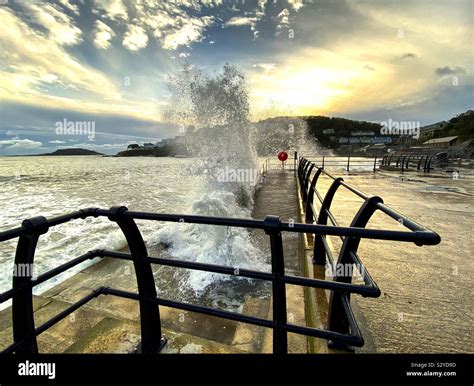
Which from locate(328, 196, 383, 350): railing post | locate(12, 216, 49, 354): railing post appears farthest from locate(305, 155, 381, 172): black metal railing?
locate(12, 216, 49, 354): railing post

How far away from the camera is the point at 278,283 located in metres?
1.59

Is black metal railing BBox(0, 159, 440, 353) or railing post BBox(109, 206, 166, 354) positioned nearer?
black metal railing BBox(0, 159, 440, 353)

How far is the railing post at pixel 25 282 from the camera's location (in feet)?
4.74

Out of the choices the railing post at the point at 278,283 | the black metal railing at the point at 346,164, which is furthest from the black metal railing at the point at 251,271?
the black metal railing at the point at 346,164

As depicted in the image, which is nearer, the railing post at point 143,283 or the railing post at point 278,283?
the railing post at point 278,283

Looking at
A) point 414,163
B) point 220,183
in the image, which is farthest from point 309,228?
point 414,163

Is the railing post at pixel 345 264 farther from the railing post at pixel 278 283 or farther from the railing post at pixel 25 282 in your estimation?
the railing post at pixel 25 282

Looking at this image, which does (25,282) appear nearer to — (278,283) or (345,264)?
(278,283)

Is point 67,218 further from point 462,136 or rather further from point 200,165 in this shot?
point 462,136

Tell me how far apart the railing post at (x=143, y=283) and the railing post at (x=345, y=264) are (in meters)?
1.41

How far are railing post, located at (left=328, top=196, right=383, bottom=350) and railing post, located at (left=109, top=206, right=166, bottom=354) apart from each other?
1415mm

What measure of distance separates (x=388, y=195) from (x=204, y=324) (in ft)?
26.4

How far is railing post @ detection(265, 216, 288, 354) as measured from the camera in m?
1.44

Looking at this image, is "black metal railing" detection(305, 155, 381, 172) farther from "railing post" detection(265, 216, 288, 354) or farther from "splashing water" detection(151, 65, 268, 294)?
"railing post" detection(265, 216, 288, 354)
